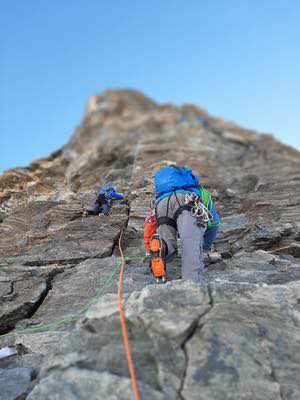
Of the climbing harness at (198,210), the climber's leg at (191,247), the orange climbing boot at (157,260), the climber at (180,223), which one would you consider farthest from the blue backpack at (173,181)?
the orange climbing boot at (157,260)

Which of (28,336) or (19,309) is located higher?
(19,309)

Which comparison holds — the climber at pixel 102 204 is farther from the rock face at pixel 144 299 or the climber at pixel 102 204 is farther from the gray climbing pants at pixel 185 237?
the gray climbing pants at pixel 185 237

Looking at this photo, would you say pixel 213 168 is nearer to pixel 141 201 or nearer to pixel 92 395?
pixel 141 201

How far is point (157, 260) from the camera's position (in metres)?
7.99

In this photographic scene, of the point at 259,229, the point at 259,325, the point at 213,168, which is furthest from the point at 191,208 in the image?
the point at 213,168

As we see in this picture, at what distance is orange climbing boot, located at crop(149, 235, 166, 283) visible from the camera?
795 centimetres

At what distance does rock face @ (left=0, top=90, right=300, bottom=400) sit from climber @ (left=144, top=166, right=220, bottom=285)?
0.50 meters

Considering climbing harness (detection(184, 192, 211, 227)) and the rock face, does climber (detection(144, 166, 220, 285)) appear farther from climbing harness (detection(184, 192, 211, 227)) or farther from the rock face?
the rock face

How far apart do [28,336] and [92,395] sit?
9.77 feet

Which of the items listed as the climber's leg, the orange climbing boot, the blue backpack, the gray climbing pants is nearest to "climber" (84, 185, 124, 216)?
the blue backpack

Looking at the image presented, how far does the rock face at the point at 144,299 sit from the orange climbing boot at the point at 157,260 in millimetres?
273

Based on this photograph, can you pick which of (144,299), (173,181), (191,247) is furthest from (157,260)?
(144,299)

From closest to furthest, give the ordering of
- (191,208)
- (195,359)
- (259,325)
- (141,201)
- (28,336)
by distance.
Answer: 1. (195,359)
2. (259,325)
3. (28,336)
4. (191,208)
5. (141,201)

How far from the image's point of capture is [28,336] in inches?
270
